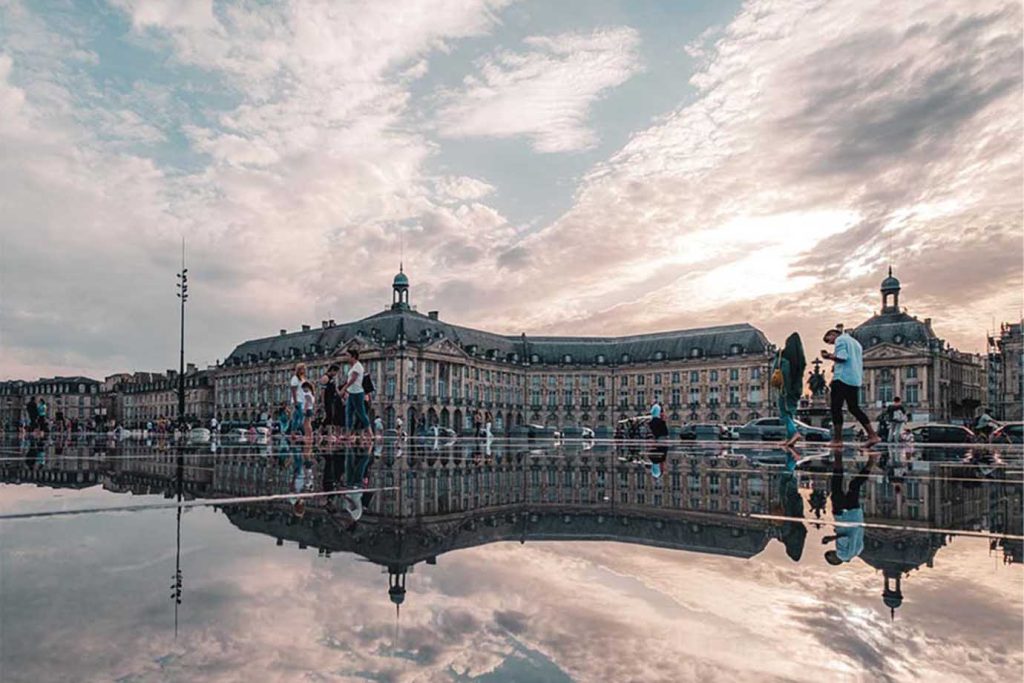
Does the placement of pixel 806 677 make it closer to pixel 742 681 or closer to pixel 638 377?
pixel 742 681

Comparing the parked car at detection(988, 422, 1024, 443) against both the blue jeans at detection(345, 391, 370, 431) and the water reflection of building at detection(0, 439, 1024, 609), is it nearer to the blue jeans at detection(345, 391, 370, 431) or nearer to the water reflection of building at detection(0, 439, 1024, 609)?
the water reflection of building at detection(0, 439, 1024, 609)

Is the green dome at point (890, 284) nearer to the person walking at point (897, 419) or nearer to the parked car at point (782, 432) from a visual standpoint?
the parked car at point (782, 432)

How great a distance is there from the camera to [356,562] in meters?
3.19

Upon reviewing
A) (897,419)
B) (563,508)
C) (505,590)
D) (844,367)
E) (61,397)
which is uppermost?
(844,367)

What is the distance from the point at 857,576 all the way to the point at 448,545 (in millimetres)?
1847

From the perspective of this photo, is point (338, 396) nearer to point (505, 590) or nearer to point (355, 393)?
point (355, 393)

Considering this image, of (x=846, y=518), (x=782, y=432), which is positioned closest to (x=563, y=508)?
(x=846, y=518)

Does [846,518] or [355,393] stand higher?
[355,393]

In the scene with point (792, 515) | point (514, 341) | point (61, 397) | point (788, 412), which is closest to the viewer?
point (792, 515)

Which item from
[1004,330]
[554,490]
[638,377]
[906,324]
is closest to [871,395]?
[906,324]

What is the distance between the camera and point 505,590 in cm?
278

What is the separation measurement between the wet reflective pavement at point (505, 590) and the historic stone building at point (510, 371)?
86.5 metres

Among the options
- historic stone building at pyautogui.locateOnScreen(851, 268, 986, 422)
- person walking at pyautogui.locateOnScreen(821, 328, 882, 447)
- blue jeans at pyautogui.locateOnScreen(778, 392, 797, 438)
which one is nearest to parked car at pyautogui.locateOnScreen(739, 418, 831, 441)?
blue jeans at pyautogui.locateOnScreen(778, 392, 797, 438)

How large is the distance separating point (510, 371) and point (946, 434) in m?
83.9
